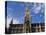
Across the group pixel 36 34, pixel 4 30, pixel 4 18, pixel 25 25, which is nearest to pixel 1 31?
pixel 4 30

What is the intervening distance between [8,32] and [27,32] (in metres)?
0.19

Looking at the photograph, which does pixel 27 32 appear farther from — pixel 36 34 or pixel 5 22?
pixel 5 22

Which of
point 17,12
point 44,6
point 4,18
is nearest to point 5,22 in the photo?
point 4,18

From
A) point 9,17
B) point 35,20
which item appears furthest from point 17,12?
point 35,20

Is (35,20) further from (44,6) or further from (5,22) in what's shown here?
(5,22)

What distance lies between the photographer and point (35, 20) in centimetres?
104

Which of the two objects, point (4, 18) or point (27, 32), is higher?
point (4, 18)

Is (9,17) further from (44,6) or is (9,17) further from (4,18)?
(44,6)

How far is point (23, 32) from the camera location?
3.30 feet

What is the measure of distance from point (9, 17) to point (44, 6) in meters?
0.39

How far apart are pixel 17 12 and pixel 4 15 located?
0.44 ft

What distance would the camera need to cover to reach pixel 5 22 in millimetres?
975

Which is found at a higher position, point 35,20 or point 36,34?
point 35,20

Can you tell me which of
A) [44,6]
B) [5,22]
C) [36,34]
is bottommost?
[36,34]
